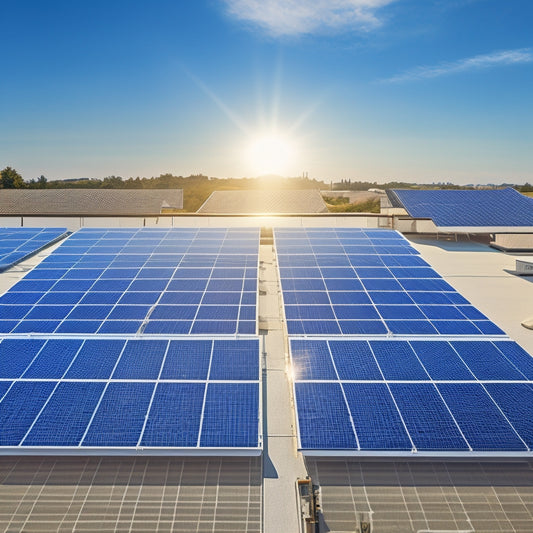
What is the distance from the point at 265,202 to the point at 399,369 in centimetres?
3707

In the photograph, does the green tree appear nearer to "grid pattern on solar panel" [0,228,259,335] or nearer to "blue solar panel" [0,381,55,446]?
"grid pattern on solar panel" [0,228,259,335]

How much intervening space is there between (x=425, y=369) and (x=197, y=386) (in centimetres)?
547

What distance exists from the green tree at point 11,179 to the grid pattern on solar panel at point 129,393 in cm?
9711

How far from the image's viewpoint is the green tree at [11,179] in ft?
287

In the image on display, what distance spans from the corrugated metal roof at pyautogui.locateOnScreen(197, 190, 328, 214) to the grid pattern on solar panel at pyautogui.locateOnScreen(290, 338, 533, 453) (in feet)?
110

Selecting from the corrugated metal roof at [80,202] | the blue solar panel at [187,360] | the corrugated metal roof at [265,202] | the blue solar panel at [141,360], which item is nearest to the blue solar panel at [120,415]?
the blue solar panel at [141,360]

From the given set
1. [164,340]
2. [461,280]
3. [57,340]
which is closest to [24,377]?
[57,340]

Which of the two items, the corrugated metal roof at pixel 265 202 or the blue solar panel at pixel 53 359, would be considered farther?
the corrugated metal roof at pixel 265 202

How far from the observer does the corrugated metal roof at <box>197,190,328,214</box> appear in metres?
42.5

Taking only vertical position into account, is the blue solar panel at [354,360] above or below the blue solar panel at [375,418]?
above

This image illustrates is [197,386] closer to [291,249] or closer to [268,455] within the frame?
[268,455]

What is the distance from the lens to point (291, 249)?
1728 centimetres

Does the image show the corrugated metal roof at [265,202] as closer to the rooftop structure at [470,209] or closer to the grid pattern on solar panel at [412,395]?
the rooftop structure at [470,209]

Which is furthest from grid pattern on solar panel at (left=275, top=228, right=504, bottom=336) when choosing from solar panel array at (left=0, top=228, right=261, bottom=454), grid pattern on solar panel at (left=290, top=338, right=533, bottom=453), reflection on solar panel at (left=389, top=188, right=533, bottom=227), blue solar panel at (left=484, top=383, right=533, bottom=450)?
reflection on solar panel at (left=389, top=188, right=533, bottom=227)
